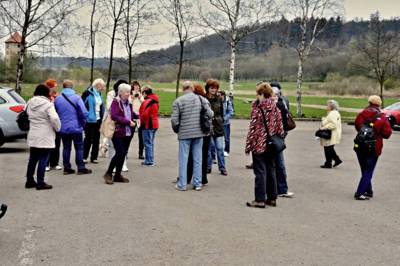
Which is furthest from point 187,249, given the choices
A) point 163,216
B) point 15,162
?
point 15,162

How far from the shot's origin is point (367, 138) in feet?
31.5

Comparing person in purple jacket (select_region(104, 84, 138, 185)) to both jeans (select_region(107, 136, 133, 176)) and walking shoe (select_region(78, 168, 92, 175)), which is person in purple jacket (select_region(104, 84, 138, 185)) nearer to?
jeans (select_region(107, 136, 133, 176))

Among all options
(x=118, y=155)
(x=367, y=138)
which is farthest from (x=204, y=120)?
(x=367, y=138)

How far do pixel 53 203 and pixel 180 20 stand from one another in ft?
96.8

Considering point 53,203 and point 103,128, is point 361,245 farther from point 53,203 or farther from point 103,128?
point 103,128

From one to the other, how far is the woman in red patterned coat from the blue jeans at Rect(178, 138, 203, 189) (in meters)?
1.55

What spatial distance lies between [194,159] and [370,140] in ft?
9.49

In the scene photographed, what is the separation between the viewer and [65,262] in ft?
18.9

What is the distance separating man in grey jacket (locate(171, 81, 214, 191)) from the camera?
1006 centimetres

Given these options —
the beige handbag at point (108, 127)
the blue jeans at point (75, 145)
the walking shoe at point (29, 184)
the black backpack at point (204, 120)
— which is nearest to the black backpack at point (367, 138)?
the black backpack at point (204, 120)

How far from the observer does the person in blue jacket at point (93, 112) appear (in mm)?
12664

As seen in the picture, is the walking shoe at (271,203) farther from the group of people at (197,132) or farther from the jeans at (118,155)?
the jeans at (118,155)

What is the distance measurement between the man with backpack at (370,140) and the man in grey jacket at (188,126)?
2498 millimetres

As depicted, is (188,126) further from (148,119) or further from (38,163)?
(148,119)
